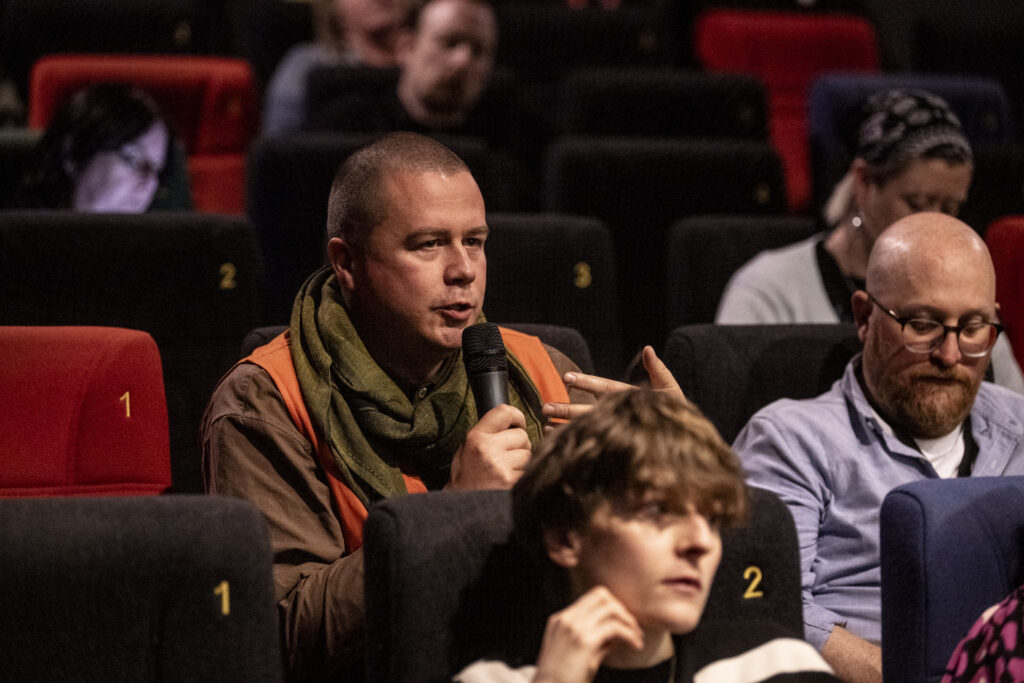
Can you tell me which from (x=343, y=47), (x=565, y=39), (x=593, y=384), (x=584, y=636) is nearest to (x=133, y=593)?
(x=584, y=636)

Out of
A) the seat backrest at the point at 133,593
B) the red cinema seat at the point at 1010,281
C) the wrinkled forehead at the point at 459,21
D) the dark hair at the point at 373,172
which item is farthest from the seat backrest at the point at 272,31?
the seat backrest at the point at 133,593

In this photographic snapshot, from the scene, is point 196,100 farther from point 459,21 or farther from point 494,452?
point 494,452

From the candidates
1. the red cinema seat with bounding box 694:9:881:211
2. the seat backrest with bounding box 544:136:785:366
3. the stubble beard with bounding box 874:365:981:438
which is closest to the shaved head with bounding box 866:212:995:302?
the stubble beard with bounding box 874:365:981:438

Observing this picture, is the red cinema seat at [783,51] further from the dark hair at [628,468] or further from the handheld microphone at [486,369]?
the dark hair at [628,468]

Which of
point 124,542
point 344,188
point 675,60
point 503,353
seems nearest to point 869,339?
point 503,353

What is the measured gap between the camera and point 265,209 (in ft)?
7.45

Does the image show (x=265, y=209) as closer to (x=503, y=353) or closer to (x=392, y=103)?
(x=392, y=103)

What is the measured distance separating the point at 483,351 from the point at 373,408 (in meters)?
0.14

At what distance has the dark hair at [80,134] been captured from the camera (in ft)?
7.30

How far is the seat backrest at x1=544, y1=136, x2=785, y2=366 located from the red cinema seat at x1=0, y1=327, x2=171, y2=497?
1183mm

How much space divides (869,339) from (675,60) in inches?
88.8

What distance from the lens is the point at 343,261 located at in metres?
1.35

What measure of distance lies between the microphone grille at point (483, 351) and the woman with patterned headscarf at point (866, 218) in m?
0.82

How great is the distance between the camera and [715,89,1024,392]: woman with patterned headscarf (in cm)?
194
